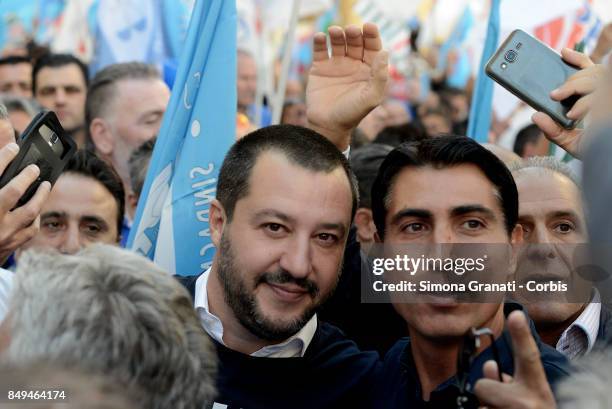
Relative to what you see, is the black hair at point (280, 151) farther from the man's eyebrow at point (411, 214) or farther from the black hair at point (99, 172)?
the black hair at point (99, 172)

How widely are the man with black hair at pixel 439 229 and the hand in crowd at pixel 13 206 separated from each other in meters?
1.14

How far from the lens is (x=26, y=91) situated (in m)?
8.40

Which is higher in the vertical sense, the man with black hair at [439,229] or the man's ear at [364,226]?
the man's ear at [364,226]

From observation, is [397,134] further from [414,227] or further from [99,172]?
[414,227]

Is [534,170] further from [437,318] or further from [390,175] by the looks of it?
[437,318]

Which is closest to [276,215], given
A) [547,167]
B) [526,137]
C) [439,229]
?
[439,229]

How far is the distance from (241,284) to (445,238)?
696mm

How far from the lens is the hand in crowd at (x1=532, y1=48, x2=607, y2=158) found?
315cm

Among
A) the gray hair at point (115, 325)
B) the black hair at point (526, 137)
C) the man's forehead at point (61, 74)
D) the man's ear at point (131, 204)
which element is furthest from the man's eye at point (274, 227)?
the man's forehead at point (61, 74)

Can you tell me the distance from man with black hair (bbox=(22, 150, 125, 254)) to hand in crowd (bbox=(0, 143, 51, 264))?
110cm

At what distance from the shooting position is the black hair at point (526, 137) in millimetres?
7551

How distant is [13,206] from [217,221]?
69 cm

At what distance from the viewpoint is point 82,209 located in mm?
4824

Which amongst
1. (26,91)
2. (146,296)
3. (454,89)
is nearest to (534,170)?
(146,296)
